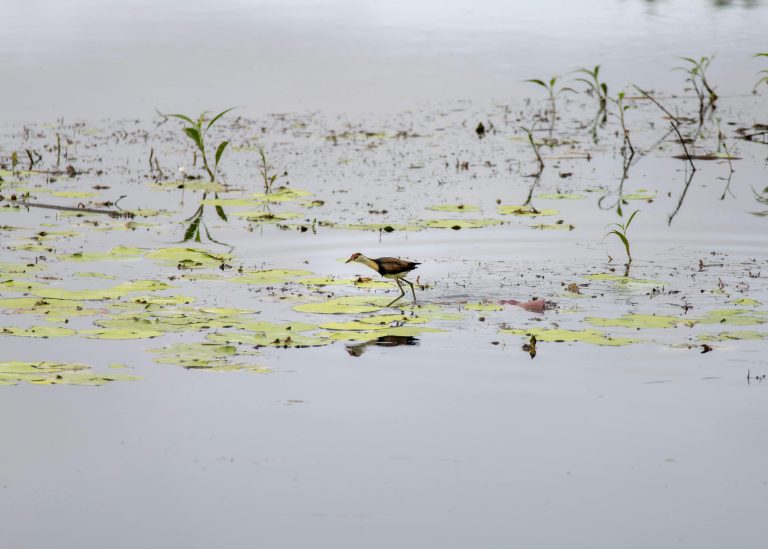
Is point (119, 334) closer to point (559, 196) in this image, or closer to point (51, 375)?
point (51, 375)

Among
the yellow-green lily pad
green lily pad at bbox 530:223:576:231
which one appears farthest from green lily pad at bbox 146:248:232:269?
green lily pad at bbox 530:223:576:231

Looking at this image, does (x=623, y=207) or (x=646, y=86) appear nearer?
(x=623, y=207)

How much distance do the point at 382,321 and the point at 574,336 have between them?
107 cm

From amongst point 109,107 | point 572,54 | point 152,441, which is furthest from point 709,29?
point 152,441

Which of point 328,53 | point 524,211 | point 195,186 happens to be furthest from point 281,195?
point 328,53

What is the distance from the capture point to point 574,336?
6.82 meters

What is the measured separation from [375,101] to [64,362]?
10.2m

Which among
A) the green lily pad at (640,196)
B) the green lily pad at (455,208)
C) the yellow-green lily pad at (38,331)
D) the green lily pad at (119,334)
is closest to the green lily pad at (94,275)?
the yellow-green lily pad at (38,331)

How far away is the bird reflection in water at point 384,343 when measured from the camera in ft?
22.0

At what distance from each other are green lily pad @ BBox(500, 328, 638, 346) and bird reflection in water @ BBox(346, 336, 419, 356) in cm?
58

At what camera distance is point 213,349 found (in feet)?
21.6

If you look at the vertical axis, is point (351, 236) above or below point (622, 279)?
above

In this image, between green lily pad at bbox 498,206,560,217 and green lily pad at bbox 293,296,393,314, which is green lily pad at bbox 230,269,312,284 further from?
green lily pad at bbox 498,206,560,217

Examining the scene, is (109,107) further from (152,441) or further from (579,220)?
(152,441)
